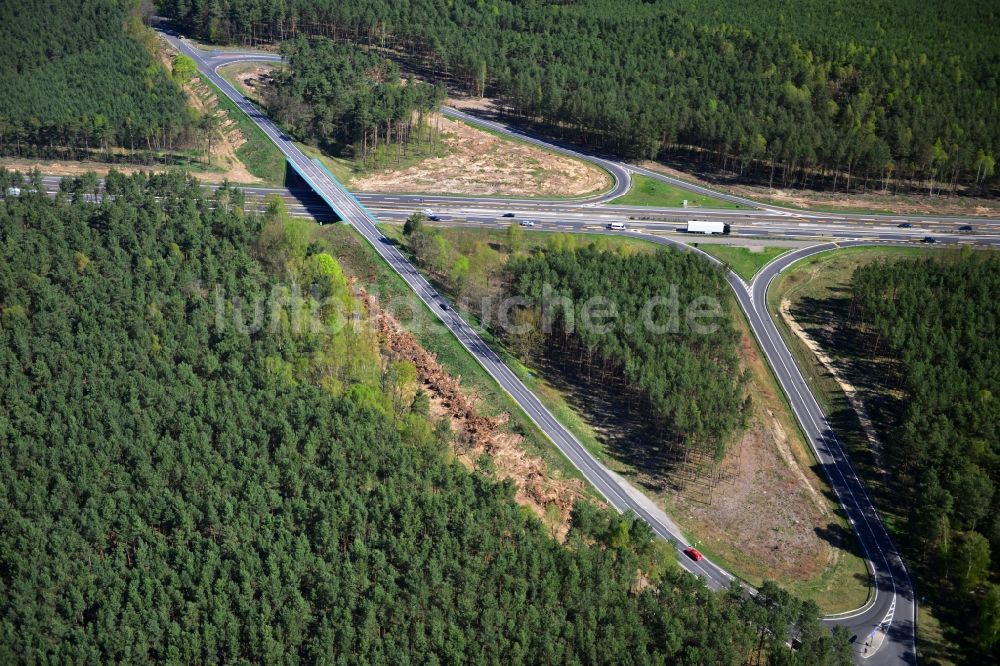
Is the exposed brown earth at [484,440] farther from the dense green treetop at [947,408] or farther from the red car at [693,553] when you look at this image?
the dense green treetop at [947,408]

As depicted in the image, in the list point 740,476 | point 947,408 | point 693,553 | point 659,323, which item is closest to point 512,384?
point 659,323

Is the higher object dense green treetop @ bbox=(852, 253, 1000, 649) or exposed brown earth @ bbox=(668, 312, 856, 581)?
dense green treetop @ bbox=(852, 253, 1000, 649)

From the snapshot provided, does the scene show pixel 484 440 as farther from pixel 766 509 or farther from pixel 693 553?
pixel 766 509

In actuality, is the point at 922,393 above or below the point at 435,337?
above

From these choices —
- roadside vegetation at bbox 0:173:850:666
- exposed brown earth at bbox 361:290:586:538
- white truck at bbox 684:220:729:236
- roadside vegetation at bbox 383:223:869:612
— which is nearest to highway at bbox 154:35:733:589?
roadside vegetation at bbox 383:223:869:612

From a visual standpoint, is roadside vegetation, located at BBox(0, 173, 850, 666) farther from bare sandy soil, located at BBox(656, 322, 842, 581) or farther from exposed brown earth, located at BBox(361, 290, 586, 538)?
bare sandy soil, located at BBox(656, 322, 842, 581)
